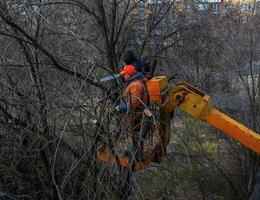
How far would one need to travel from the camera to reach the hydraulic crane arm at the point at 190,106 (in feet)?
17.4

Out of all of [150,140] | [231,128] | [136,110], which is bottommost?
[231,128]

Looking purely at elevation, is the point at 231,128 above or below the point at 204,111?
below

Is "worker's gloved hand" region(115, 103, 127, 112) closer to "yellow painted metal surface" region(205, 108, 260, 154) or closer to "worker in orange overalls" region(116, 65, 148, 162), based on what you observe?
"worker in orange overalls" region(116, 65, 148, 162)

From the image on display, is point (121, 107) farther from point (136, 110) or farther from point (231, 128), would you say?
point (231, 128)

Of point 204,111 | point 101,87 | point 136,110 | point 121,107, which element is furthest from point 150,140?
point 204,111

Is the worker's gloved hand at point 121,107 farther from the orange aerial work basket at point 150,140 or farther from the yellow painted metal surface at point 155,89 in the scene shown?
the yellow painted metal surface at point 155,89

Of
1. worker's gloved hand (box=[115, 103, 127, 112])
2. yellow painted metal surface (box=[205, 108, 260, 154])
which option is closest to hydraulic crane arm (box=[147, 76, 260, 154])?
yellow painted metal surface (box=[205, 108, 260, 154])

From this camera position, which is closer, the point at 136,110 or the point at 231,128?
the point at 136,110

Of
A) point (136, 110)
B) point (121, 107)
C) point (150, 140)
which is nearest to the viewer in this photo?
point (121, 107)

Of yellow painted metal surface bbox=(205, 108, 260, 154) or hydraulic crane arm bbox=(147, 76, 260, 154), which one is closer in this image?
hydraulic crane arm bbox=(147, 76, 260, 154)

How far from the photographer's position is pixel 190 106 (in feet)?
17.9

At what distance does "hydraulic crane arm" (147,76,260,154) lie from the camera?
531cm

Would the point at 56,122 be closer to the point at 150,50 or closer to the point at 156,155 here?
the point at 156,155

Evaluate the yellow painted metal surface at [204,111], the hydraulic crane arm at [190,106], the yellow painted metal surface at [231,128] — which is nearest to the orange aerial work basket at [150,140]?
the hydraulic crane arm at [190,106]
